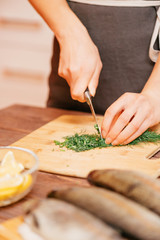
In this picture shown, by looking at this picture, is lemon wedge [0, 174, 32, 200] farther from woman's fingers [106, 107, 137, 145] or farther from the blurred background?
the blurred background

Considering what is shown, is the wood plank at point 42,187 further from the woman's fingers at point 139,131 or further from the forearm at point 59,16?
the forearm at point 59,16

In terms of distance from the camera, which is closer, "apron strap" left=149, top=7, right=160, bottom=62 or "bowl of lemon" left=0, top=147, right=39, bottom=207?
"bowl of lemon" left=0, top=147, right=39, bottom=207

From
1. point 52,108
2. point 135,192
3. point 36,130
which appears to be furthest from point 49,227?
point 52,108

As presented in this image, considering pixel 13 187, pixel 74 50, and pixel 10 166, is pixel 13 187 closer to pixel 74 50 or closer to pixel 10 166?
pixel 10 166

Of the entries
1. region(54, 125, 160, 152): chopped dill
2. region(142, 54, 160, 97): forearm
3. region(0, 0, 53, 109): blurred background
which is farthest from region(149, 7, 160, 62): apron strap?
region(0, 0, 53, 109): blurred background

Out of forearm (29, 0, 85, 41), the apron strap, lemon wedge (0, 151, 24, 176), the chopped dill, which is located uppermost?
forearm (29, 0, 85, 41)

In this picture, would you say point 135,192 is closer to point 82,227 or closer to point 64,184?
point 82,227

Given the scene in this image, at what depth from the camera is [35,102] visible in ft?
9.46

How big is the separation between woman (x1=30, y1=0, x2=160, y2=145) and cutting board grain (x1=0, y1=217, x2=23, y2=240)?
54 cm

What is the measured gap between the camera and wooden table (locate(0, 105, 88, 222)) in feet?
2.41

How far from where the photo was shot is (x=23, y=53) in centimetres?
278

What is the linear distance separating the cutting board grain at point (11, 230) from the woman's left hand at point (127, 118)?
53cm

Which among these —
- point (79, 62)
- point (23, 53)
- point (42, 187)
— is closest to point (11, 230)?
point (42, 187)

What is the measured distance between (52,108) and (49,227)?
1088mm
